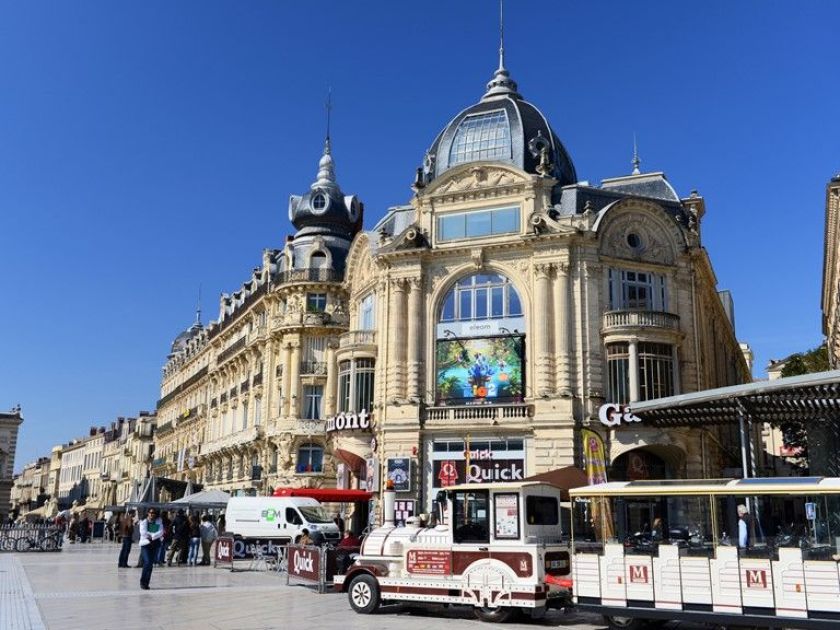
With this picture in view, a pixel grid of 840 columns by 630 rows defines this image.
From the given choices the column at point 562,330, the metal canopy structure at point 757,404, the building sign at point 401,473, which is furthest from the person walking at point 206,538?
the metal canopy structure at point 757,404

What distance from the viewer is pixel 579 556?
1449cm

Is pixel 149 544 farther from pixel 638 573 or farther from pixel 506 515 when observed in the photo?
pixel 638 573

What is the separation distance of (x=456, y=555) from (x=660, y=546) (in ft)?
13.5

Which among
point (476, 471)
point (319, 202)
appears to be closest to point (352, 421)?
point (476, 471)

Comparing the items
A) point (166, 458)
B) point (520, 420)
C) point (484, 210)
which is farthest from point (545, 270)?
point (166, 458)

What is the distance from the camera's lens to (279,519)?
31.7 m

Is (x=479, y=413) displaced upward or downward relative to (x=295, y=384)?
downward

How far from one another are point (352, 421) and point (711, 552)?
25273 mm

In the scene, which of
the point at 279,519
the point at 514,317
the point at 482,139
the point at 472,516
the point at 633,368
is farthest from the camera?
the point at 482,139

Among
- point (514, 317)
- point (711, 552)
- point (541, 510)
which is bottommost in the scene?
point (711, 552)

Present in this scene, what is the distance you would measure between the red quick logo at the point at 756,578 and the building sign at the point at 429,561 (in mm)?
5614

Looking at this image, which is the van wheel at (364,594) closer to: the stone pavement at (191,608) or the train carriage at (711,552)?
the stone pavement at (191,608)

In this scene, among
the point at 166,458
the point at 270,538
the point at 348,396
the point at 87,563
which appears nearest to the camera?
the point at 87,563

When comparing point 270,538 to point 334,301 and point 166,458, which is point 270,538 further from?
point 166,458
